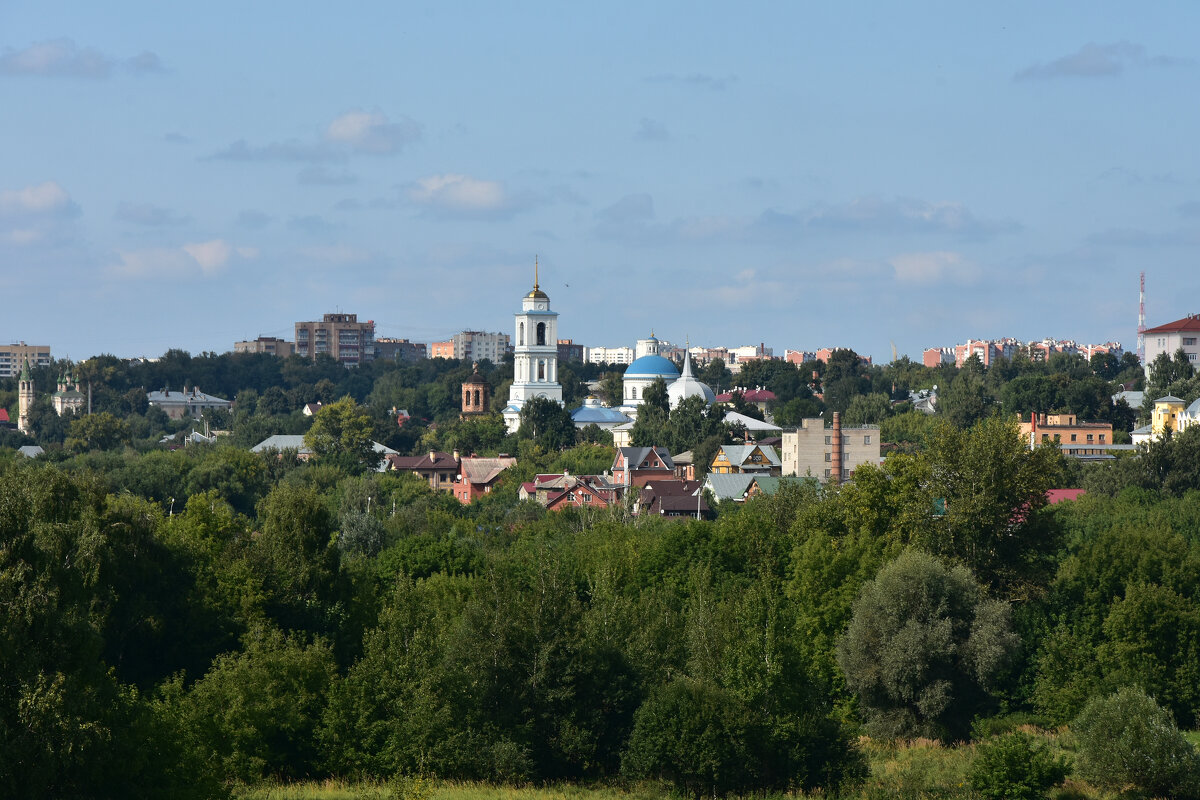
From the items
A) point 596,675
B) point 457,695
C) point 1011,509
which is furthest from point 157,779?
point 1011,509

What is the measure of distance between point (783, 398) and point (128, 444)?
157ft

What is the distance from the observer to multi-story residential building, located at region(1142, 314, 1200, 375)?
391 feet

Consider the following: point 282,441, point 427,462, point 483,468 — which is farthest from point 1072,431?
point 282,441

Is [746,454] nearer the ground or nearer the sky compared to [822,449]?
nearer the ground

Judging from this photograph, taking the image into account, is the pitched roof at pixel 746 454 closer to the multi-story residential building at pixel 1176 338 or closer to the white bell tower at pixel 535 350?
the white bell tower at pixel 535 350

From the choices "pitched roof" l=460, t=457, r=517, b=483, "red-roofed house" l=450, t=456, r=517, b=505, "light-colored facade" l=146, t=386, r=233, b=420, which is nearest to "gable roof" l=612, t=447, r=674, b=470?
"pitched roof" l=460, t=457, r=517, b=483

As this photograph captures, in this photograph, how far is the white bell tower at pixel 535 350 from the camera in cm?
11250

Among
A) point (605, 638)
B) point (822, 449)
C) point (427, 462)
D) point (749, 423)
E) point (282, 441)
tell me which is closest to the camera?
point (605, 638)

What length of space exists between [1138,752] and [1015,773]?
2683 millimetres

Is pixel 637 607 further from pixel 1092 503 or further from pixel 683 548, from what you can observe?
pixel 1092 503

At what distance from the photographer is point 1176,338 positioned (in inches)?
4715

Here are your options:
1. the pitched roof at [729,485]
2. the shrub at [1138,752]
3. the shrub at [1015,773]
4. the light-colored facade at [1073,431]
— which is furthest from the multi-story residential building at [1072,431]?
the shrub at [1015,773]

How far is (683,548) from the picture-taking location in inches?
1571

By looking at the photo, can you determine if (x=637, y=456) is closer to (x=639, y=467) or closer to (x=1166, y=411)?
(x=639, y=467)
